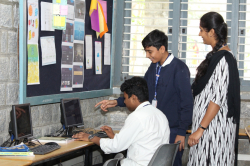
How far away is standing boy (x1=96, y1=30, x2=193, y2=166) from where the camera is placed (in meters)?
2.66

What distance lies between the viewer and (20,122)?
101 inches

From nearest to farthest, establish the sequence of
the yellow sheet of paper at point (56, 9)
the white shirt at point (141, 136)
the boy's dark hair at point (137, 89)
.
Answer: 1. the white shirt at point (141, 136)
2. the boy's dark hair at point (137, 89)
3. the yellow sheet of paper at point (56, 9)

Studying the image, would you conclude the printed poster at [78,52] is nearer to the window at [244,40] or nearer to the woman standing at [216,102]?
the woman standing at [216,102]

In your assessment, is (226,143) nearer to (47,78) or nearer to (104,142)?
(104,142)

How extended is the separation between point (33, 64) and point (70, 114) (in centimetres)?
66

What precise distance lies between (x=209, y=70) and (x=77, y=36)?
1587 millimetres

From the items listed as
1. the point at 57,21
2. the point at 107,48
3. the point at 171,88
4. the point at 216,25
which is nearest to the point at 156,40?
the point at 171,88

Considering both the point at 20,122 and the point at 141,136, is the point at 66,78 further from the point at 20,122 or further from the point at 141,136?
the point at 141,136

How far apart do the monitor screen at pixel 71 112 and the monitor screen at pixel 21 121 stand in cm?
53

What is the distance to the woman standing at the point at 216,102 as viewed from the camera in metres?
2.36

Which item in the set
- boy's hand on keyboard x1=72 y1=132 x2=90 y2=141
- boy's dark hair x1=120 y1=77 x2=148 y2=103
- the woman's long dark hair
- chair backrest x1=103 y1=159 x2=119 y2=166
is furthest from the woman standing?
boy's hand on keyboard x1=72 y1=132 x2=90 y2=141

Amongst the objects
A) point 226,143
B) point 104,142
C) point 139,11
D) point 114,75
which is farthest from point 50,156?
point 139,11

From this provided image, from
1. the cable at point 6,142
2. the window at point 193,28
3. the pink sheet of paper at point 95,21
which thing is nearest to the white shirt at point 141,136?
the cable at point 6,142

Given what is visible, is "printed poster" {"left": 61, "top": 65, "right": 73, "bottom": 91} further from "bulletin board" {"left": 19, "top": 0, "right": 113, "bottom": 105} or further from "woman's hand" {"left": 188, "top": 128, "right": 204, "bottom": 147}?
"woman's hand" {"left": 188, "top": 128, "right": 204, "bottom": 147}
